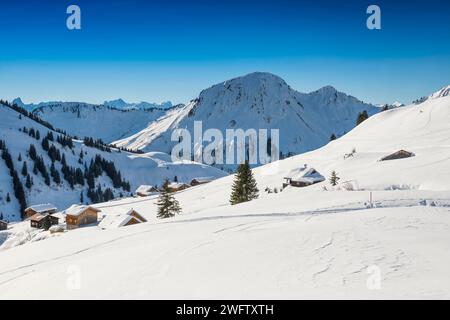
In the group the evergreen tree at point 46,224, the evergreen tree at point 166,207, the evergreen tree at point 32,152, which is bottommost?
the evergreen tree at point 46,224

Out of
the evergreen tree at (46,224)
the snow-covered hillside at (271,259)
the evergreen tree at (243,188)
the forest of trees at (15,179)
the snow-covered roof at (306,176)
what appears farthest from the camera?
the forest of trees at (15,179)

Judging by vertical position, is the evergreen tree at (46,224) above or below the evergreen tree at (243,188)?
below

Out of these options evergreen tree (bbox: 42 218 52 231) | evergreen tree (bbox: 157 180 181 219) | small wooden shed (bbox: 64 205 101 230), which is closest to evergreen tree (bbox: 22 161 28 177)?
evergreen tree (bbox: 42 218 52 231)

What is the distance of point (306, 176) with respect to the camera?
63.8m

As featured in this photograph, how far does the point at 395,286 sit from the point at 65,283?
10.6 meters

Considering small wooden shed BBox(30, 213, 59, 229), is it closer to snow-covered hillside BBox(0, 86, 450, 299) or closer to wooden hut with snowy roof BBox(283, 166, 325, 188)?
wooden hut with snowy roof BBox(283, 166, 325, 188)

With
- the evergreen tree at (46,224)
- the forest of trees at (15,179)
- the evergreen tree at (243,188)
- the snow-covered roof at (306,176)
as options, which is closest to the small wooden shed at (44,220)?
the evergreen tree at (46,224)

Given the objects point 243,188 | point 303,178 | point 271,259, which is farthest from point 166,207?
point 271,259

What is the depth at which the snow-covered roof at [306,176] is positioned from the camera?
62925 mm

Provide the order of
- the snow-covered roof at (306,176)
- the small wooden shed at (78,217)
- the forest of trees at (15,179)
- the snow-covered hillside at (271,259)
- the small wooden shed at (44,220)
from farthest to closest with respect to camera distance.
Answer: the forest of trees at (15,179) < the small wooden shed at (44,220) < the snow-covered roof at (306,176) < the small wooden shed at (78,217) < the snow-covered hillside at (271,259)

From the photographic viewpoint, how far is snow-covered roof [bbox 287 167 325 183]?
62925 millimetres

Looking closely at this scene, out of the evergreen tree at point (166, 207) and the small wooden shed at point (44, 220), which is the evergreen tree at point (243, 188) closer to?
the evergreen tree at point (166, 207)

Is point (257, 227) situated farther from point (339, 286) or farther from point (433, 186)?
point (433, 186)
